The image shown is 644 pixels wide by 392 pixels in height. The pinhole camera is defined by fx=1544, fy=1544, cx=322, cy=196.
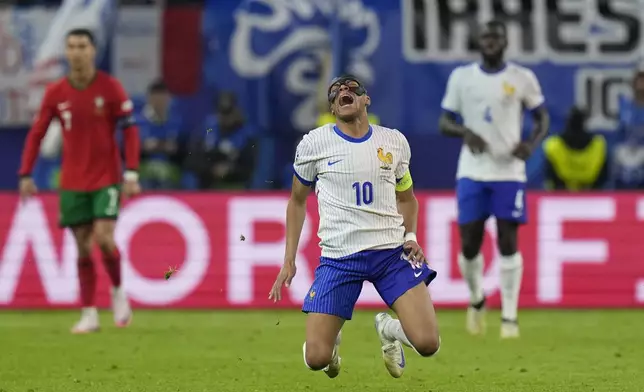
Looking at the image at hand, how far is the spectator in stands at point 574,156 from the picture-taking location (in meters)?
17.7

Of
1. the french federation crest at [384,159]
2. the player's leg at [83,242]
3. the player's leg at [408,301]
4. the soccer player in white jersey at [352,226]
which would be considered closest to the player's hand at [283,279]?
the soccer player in white jersey at [352,226]

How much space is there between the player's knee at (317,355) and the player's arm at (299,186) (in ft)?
1.78

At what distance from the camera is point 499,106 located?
41.3 ft

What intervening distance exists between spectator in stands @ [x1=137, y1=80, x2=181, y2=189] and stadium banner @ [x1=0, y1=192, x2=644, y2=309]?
Result: 2399 mm

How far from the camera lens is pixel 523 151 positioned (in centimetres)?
1240

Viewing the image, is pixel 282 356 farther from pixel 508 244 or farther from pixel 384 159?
pixel 384 159

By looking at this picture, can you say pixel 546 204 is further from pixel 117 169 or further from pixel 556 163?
pixel 117 169

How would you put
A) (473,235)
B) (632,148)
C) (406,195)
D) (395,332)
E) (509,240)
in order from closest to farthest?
(395,332), (406,195), (509,240), (473,235), (632,148)

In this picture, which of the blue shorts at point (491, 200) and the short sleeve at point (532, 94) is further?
the short sleeve at point (532, 94)

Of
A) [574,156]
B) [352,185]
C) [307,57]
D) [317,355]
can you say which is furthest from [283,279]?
[307,57]

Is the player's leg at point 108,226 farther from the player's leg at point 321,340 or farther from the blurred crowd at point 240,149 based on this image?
the player's leg at point 321,340

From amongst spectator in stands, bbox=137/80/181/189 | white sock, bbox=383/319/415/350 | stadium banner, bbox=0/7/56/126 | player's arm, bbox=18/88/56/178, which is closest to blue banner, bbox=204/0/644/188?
spectator in stands, bbox=137/80/181/189

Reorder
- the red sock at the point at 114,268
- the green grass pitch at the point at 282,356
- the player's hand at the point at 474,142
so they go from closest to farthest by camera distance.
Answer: the green grass pitch at the point at 282,356 < the player's hand at the point at 474,142 < the red sock at the point at 114,268

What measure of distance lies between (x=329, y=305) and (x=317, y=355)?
0.31 metres
